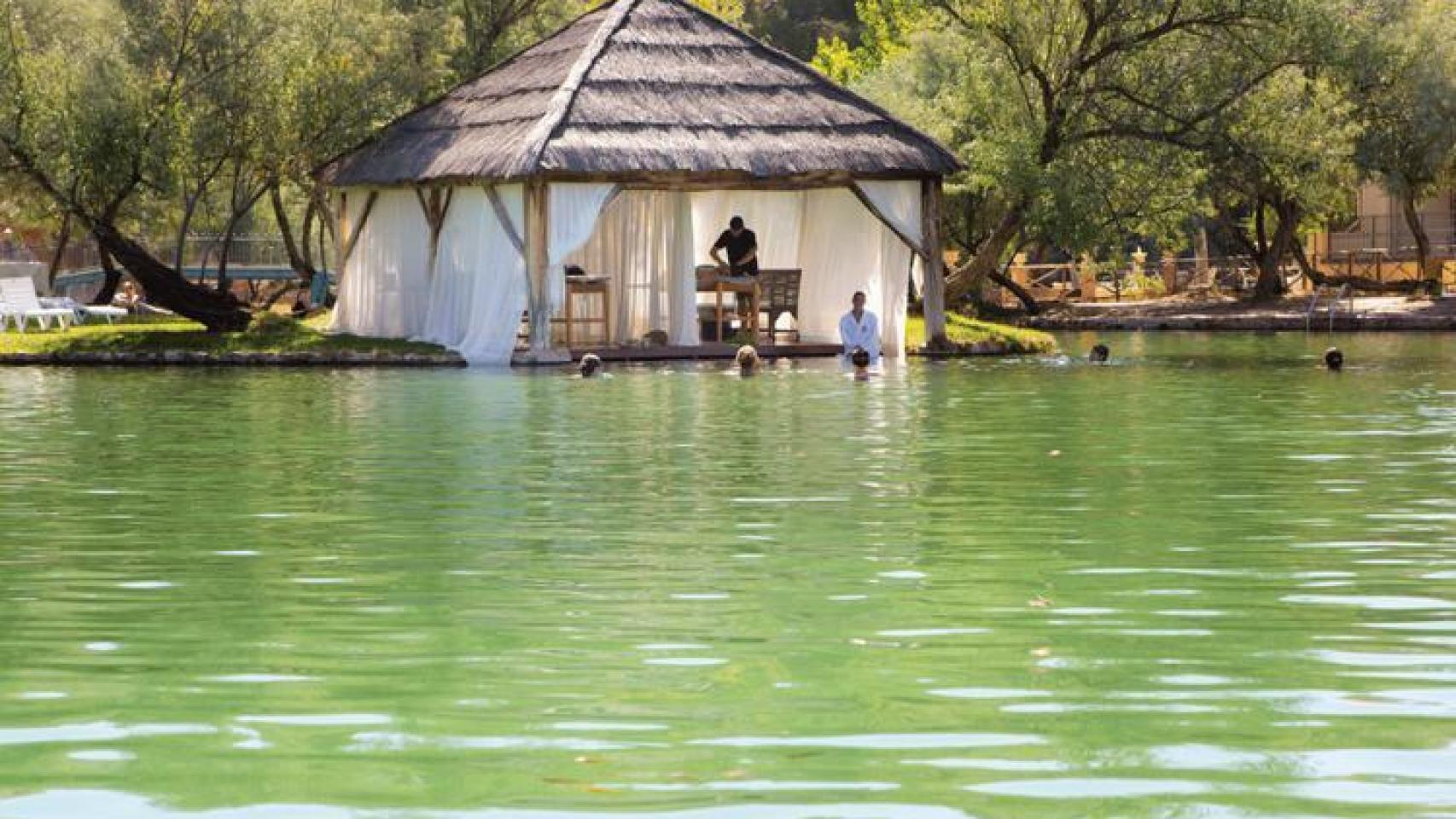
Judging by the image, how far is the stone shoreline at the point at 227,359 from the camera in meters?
31.7

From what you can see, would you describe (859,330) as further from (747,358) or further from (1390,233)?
(1390,233)

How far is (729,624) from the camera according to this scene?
31.2 ft

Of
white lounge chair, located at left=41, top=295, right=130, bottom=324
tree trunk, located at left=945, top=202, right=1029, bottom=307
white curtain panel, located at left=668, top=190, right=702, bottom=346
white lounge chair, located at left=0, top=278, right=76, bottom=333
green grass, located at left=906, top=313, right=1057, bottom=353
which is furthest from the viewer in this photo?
white lounge chair, located at left=41, top=295, right=130, bottom=324

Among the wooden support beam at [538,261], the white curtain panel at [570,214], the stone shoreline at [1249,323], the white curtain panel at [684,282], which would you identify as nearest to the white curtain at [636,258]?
the white curtain panel at [684,282]

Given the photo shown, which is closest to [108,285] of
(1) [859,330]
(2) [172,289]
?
(2) [172,289]

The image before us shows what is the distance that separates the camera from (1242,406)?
23.1 meters

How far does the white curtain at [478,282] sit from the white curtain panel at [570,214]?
1.48ft

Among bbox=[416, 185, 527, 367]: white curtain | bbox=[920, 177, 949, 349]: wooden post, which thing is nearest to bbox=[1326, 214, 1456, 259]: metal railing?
bbox=[920, 177, 949, 349]: wooden post

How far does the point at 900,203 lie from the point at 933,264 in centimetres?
95

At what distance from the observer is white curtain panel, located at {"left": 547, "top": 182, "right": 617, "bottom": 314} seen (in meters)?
31.5

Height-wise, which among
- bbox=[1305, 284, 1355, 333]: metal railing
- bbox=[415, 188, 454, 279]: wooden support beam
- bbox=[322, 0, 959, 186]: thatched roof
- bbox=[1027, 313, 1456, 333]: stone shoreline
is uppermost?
bbox=[322, 0, 959, 186]: thatched roof

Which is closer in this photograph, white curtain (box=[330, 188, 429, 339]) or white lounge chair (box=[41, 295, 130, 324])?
white curtain (box=[330, 188, 429, 339])

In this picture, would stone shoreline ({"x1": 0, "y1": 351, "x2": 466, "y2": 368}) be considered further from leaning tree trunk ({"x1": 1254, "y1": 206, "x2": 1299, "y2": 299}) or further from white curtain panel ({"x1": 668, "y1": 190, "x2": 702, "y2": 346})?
leaning tree trunk ({"x1": 1254, "y1": 206, "x2": 1299, "y2": 299})

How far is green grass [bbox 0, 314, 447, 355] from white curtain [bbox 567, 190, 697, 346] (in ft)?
11.6
